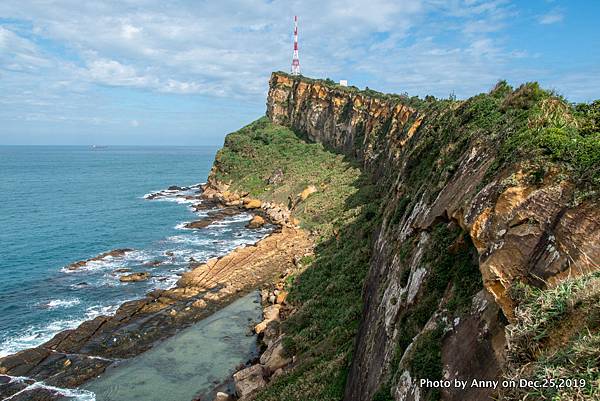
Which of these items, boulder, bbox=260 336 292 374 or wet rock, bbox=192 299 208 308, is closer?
boulder, bbox=260 336 292 374

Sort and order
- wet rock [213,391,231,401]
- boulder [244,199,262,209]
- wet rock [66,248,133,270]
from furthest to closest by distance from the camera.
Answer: boulder [244,199,262,209]
wet rock [66,248,133,270]
wet rock [213,391,231,401]

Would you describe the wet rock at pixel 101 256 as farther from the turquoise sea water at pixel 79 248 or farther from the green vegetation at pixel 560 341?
the green vegetation at pixel 560 341

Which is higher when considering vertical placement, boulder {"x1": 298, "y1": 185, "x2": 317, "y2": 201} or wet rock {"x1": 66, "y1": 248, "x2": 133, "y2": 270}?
boulder {"x1": 298, "y1": 185, "x2": 317, "y2": 201}

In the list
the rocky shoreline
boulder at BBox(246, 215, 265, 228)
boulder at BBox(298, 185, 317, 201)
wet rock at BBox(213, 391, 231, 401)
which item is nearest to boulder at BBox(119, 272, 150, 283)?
the rocky shoreline

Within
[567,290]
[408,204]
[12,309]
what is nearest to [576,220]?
[567,290]

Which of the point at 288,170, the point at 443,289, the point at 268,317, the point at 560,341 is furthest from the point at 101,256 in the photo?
the point at 560,341

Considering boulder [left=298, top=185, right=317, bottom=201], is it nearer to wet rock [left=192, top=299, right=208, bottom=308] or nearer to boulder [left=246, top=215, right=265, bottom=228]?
boulder [left=246, top=215, right=265, bottom=228]

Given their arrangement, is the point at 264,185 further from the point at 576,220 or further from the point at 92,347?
the point at 576,220
